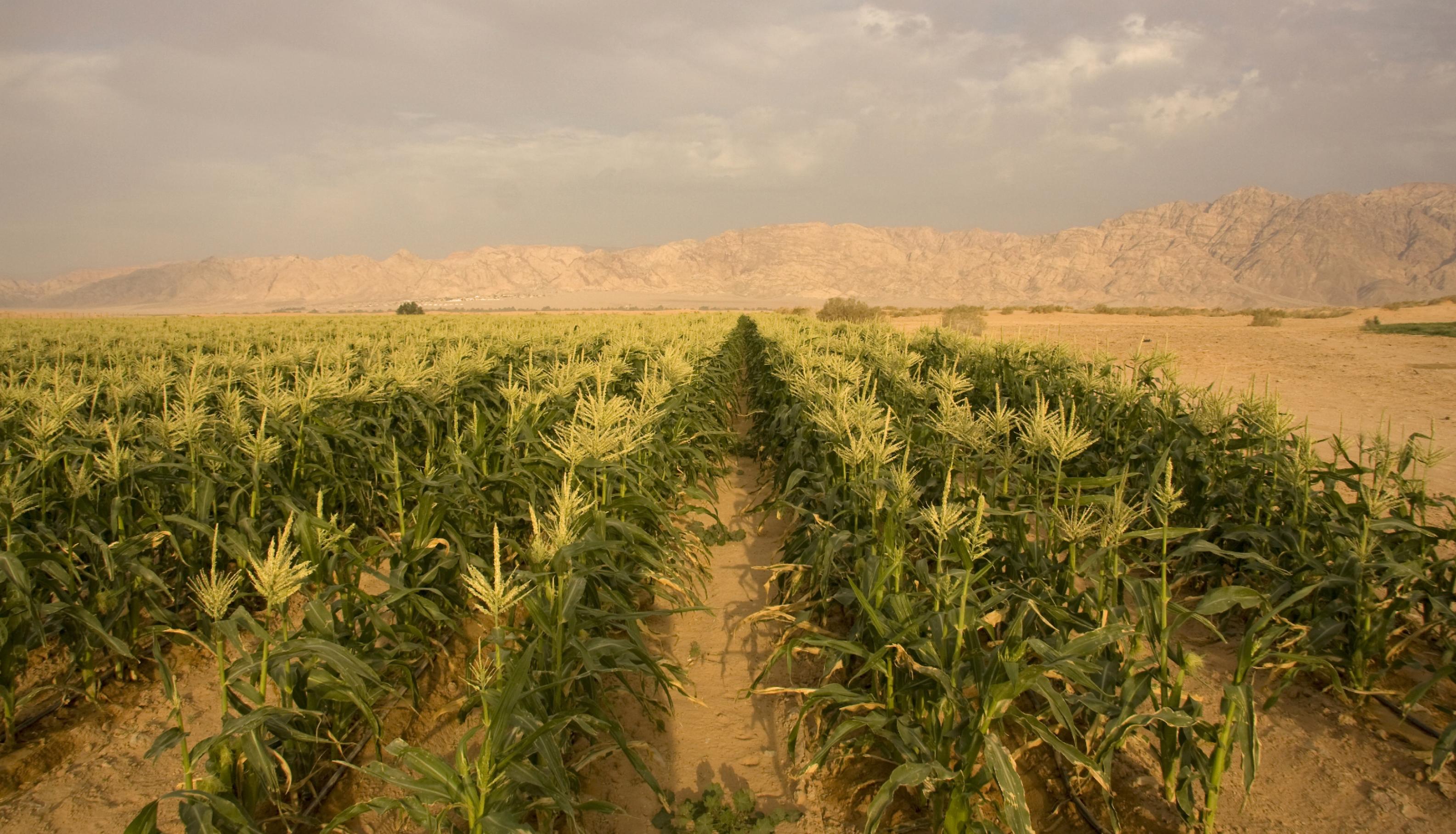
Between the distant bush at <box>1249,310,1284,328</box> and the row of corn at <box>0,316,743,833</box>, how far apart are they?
30088 millimetres

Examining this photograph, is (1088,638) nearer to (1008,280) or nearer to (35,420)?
(35,420)

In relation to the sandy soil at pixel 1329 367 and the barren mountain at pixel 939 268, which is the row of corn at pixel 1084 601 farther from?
the barren mountain at pixel 939 268

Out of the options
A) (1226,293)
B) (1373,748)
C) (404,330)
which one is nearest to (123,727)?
(1373,748)

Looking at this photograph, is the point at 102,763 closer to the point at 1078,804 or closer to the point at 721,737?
the point at 721,737

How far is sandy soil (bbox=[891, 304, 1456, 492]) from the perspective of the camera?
8.62 meters

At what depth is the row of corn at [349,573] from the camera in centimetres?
193

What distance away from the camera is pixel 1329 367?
13.3 m

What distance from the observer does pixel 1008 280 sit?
4471 inches

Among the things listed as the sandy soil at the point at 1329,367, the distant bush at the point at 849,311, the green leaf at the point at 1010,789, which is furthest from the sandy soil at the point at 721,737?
the distant bush at the point at 849,311

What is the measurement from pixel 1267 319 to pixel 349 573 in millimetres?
35760

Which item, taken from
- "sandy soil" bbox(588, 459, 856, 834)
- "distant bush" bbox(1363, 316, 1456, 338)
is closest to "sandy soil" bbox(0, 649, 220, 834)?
"sandy soil" bbox(588, 459, 856, 834)

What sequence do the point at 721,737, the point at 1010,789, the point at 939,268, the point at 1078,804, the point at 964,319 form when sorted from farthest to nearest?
the point at 939,268, the point at 964,319, the point at 721,737, the point at 1078,804, the point at 1010,789

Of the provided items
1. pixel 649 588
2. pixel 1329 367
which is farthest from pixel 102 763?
pixel 1329 367

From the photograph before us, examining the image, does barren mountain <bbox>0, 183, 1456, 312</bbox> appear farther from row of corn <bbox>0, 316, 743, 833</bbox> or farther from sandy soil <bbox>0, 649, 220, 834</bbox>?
sandy soil <bbox>0, 649, 220, 834</bbox>
